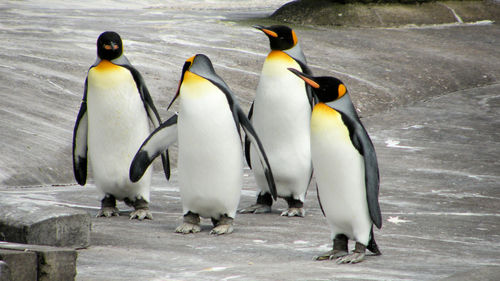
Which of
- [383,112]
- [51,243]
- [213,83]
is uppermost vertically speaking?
[213,83]

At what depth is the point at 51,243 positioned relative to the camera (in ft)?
13.4

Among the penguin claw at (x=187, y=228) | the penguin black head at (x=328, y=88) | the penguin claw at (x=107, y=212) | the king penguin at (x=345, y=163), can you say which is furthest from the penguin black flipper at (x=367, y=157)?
the penguin claw at (x=107, y=212)

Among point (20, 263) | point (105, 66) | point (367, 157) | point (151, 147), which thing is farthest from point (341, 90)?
point (105, 66)

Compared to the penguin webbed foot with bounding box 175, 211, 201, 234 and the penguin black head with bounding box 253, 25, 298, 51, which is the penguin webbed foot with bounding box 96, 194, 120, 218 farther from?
the penguin black head with bounding box 253, 25, 298, 51

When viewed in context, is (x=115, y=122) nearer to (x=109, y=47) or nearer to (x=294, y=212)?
(x=109, y=47)

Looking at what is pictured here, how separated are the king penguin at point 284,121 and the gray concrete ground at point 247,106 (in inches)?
9.8

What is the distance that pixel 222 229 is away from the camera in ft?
16.8

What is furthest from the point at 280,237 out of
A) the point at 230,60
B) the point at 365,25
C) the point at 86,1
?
the point at 86,1

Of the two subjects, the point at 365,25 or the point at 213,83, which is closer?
the point at 213,83

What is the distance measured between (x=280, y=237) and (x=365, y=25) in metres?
10.1

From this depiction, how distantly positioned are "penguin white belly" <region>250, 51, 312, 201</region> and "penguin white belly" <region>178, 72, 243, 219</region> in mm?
810

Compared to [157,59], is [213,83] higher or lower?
higher

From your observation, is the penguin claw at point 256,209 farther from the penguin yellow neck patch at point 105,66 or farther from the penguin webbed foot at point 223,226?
the penguin yellow neck patch at point 105,66

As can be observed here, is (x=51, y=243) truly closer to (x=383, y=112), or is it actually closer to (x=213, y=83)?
(x=213, y=83)
